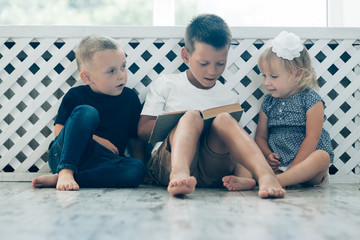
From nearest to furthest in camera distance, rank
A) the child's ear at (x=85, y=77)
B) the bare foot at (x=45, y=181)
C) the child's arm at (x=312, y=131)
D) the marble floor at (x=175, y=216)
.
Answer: the marble floor at (x=175, y=216) < the bare foot at (x=45, y=181) < the child's arm at (x=312, y=131) < the child's ear at (x=85, y=77)

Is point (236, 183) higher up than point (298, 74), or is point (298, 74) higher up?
point (298, 74)

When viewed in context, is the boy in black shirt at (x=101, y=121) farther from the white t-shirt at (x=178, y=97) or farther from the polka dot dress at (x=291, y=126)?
the polka dot dress at (x=291, y=126)

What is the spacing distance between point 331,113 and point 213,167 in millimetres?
583

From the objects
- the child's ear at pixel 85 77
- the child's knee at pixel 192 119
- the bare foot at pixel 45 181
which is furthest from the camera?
the child's ear at pixel 85 77

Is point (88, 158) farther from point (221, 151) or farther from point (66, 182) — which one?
point (221, 151)

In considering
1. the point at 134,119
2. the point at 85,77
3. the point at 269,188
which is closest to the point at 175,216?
the point at 269,188

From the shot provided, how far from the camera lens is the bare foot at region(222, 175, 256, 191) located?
1067 millimetres

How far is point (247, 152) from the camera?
99cm

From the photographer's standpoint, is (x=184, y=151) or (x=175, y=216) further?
(x=184, y=151)

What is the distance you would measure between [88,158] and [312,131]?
29.5 inches

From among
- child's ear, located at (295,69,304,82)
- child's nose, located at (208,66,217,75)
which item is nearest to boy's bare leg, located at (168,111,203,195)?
child's nose, located at (208,66,217,75)

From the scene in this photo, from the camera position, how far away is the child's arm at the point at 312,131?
1.24 m

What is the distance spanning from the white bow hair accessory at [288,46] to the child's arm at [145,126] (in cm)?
50

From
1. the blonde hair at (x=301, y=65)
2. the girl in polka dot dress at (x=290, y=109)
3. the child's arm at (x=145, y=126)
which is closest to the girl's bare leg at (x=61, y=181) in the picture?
the child's arm at (x=145, y=126)
